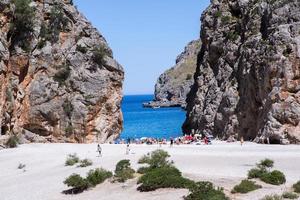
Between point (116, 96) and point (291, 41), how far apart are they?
22.1m

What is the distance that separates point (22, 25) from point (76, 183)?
3532 cm

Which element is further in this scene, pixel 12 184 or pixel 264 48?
pixel 264 48

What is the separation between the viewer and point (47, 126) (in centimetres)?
5719

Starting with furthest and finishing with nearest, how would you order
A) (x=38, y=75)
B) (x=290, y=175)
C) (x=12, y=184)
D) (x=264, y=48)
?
(x=38, y=75) → (x=264, y=48) → (x=12, y=184) → (x=290, y=175)

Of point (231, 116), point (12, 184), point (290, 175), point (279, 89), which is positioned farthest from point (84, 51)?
point (290, 175)

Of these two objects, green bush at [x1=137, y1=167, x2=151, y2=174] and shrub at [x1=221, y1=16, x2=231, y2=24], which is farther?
shrub at [x1=221, y1=16, x2=231, y2=24]

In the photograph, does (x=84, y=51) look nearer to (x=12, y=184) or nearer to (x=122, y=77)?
(x=122, y=77)

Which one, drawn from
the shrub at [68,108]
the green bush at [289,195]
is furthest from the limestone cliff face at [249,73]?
the green bush at [289,195]

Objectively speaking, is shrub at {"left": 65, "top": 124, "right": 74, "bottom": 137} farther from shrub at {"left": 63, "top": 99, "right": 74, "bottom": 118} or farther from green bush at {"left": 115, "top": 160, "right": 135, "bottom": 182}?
green bush at {"left": 115, "top": 160, "right": 135, "bottom": 182}

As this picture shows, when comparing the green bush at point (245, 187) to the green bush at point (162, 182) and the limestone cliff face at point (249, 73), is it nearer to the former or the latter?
the green bush at point (162, 182)

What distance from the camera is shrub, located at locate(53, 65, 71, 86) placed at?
58750mm

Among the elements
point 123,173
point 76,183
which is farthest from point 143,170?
point 76,183

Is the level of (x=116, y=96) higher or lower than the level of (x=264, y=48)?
lower

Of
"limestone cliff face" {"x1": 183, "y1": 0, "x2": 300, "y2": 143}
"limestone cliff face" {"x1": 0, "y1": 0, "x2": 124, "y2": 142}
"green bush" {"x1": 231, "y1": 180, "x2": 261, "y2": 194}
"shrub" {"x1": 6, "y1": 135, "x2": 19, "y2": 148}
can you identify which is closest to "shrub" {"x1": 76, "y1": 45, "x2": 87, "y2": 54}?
"limestone cliff face" {"x1": 0, "y1": 0, "x2": 124, "y2": 142}
